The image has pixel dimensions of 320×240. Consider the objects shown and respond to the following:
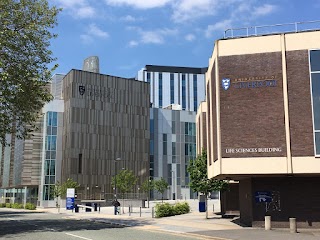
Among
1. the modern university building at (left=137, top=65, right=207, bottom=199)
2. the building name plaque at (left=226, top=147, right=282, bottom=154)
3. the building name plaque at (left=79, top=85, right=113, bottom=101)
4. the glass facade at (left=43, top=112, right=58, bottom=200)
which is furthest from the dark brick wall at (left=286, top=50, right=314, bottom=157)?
the modern university building at (left=137, top=65, right=207, bottom=199)

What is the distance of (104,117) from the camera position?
85938 millimetres

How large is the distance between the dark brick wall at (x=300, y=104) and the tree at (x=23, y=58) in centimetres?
1462

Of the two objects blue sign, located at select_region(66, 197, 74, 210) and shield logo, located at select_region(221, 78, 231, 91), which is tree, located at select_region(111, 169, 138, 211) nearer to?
blue sign, located at select_region(66, 197, 74, 210)

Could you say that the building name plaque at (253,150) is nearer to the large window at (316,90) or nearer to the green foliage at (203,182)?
the large window at (316,90)

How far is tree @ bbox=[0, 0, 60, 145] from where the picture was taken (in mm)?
23297

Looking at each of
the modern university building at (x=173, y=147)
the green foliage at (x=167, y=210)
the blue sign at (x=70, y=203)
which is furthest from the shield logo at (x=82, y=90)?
the green foliage at (x=167, y=210)

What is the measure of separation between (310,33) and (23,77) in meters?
17.4

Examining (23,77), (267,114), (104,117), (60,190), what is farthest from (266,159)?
(104,117)

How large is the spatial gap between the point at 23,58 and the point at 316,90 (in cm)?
1765

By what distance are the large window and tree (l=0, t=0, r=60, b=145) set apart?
51.8 ft

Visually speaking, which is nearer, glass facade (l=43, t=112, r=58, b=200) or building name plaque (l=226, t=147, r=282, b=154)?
building name plaque (l=226, t=147, r=282, b=154)

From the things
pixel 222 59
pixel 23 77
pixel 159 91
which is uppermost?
pixel 159 91

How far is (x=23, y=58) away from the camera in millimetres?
24812

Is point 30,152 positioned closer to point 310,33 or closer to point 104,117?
point 104,117
